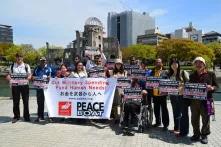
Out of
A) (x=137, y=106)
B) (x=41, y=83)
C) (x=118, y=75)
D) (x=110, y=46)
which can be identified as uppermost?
(x=110, y=46)

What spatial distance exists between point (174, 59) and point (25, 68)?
16.7 feet

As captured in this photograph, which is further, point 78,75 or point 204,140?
point 78,75

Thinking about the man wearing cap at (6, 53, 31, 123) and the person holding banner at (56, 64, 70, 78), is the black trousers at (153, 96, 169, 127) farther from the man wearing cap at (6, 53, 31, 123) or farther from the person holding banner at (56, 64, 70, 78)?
the man wearing cap at (6, 53, 31, 123)

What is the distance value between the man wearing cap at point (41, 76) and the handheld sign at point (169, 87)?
395 cm

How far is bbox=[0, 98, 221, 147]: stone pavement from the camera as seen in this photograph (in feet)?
30.5

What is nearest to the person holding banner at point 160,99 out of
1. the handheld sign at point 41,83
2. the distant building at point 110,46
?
the handheld sign at point 41,83

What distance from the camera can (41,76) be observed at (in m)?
12.3

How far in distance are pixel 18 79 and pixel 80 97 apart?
2.19m

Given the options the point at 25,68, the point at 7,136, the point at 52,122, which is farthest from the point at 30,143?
the point at 25,68

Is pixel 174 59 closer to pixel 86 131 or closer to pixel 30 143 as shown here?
pixel 86 131

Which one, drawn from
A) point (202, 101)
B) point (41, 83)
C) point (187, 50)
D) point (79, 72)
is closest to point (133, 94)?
point (202, 101)

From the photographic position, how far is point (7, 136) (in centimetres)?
1003

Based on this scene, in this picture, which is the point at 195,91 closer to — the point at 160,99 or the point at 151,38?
the point at 160,99

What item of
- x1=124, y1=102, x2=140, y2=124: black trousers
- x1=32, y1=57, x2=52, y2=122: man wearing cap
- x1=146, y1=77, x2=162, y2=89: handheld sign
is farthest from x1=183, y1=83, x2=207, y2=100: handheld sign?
x1=32, y1=57, x2=52, y2=122: man wearing cap
